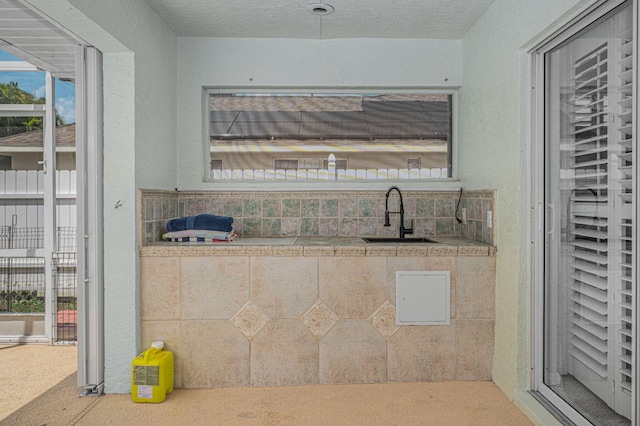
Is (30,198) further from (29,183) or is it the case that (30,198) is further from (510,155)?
(510,155)

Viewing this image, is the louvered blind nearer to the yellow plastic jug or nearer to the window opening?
the window opening

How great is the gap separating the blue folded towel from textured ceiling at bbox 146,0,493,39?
1.32 metres

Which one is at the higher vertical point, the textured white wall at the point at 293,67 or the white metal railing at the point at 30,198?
the textured white wall at the point at 293,67

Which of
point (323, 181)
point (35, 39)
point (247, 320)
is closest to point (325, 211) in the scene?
point (323, 181)

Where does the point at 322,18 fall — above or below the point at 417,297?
above

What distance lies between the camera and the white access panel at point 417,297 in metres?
2.78

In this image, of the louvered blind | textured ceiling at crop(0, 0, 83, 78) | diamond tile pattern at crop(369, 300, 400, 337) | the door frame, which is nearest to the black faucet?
diamond tile pattern at crop(369, 300, 400, 337)

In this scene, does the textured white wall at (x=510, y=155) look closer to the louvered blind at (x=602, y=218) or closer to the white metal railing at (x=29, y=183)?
the louvered blind at (x=602, y=218)

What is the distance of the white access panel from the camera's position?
9.12 feet

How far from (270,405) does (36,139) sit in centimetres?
264

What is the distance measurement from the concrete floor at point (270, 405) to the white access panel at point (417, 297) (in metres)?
0.39

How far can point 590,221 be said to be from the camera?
1.97 m

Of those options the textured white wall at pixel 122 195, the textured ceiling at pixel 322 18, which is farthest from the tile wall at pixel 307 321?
the textured ceiling at pixel 322 18

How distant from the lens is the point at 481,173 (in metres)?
3.05
